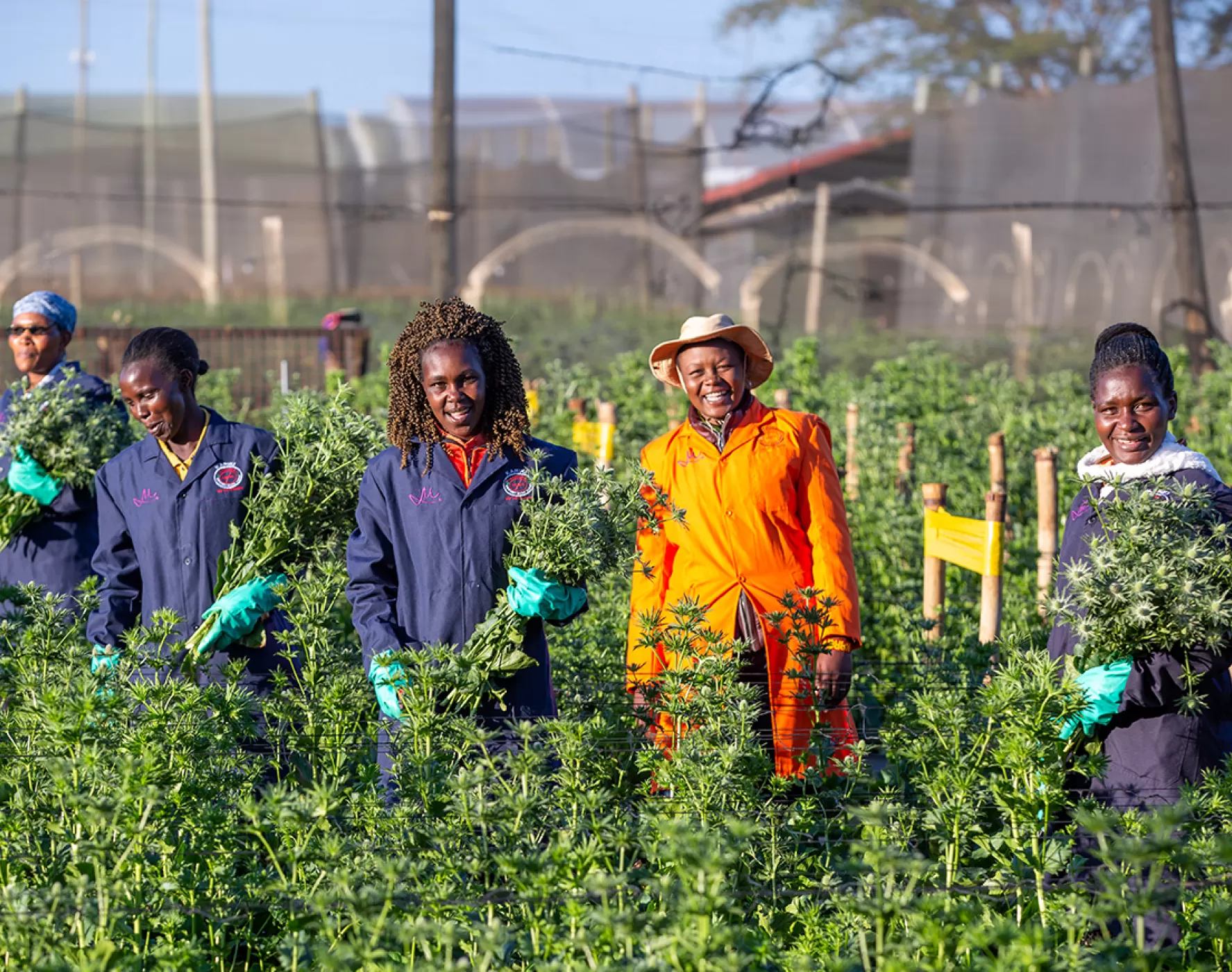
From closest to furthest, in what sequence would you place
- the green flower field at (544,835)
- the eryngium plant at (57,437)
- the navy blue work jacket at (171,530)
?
1. the green flower field at (544,835)
2. the navy blue work jacket at (171,530)
3. the eryngium plant at (57,437)

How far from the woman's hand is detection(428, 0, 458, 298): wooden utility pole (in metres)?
9.31

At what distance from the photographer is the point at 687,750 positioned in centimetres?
319

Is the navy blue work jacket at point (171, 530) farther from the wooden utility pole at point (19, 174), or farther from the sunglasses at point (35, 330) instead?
the wooden utility pole at point (19, 174)

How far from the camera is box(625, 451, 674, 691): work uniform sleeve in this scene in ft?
13.0

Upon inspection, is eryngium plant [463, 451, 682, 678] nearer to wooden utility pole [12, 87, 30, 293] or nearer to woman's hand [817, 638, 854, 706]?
woman's hand [817, 638, 854, 706]

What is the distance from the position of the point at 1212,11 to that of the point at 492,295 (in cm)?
1248

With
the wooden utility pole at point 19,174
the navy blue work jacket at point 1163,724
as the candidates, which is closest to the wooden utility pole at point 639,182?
the wooden utility pole at point 19,174

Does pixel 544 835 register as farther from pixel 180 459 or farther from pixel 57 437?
pixel 57 437

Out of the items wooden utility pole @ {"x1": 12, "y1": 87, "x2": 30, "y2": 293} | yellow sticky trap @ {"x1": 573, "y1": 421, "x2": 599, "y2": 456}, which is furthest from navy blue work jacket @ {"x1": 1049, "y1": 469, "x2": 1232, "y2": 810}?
wooden utility pole @ {"x1": 12, "y1": 87, "x2": 30, "y2": 293}

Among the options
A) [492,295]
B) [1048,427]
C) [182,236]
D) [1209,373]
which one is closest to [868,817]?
[1048,427]

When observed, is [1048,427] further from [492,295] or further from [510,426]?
[492,295]

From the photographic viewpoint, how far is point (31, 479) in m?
4.65

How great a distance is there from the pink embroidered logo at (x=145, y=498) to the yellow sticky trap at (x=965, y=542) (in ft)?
9.78

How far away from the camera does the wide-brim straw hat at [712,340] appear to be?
4.23m
